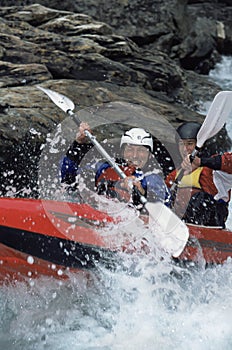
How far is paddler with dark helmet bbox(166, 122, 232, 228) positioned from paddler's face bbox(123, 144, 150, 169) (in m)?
0.35

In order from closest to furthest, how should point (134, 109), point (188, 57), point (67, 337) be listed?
point (67, 337) → point (134, 109) → point (188, 57)

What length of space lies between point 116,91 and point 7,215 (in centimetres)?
370

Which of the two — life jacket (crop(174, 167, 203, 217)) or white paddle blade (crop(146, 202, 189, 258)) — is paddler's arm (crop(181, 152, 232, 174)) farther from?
white paddle blade (crop(146, 202, 189, 258))

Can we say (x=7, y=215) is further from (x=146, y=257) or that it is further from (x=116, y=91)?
(x=116, y=91)

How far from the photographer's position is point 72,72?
7.27 metres

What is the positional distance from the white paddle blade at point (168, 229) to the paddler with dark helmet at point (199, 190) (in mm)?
494

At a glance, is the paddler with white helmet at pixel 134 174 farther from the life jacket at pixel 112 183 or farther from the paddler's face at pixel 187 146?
the paddler's face at pixel 187 146

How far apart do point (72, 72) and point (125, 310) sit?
4.26 m

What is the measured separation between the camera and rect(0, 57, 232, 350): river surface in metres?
3.67

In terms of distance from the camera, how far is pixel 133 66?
7906 mm

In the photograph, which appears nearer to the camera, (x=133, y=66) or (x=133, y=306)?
(x=133, y=306)

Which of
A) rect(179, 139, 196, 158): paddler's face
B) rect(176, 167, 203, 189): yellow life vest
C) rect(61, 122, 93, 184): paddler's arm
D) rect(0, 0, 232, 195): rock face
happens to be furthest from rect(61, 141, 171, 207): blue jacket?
rect(0, 0, 232, 195): rock face

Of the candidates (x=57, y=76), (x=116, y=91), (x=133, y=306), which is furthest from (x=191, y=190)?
(x=57, y=76)

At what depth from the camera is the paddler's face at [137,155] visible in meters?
4.21
